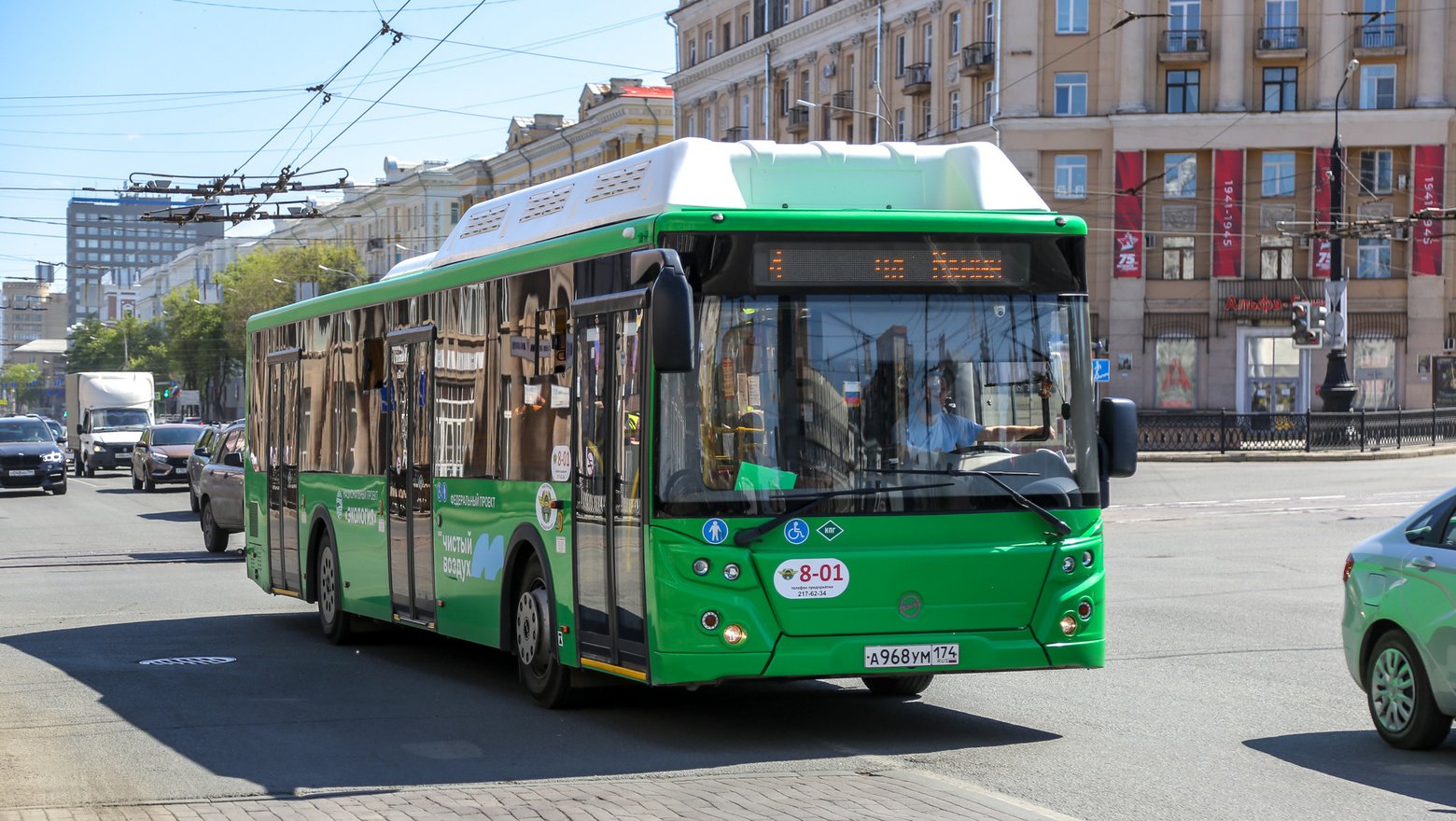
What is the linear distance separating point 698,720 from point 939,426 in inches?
87.8

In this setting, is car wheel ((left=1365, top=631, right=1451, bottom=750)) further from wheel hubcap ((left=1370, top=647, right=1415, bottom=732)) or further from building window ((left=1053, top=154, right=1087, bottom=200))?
building window ((left=1053, top=154, right=1087, bottom=200))

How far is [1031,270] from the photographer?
9195mm

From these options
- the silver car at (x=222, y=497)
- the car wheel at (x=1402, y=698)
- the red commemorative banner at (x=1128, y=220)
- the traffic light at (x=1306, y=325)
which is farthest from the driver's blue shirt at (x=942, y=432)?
the red commemorative banner at (x=1128, y=220)

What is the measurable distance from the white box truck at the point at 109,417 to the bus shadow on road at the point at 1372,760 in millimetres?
48179

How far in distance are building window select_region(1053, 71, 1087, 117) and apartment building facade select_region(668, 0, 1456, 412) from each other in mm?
65

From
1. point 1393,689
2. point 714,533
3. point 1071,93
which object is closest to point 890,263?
point 714,533

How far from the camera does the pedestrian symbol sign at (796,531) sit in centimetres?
876

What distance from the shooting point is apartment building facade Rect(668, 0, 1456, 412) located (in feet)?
209

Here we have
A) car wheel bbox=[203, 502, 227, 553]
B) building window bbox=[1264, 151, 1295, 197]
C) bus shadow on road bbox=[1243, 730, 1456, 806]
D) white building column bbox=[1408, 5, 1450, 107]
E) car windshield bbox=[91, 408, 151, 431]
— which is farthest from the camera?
building window bbox=[1264, 151, 1295, 197]

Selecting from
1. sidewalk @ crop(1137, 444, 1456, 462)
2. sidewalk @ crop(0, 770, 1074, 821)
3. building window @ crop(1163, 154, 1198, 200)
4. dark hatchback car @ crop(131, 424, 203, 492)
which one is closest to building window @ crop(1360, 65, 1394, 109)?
building window @ crop(1163, 154, 1198, 200)

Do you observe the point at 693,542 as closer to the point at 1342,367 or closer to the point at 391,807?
the point at 391,807

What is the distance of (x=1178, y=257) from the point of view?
215 feet

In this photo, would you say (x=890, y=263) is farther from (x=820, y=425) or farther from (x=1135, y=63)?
(x=1135, y=63)

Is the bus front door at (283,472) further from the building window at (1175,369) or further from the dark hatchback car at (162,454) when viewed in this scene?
the building window at (1175,369)
